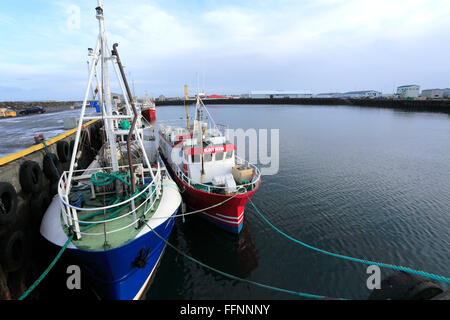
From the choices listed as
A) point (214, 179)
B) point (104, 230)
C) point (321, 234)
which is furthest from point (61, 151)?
point (321, 234)

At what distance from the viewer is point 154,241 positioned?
28.5 feet

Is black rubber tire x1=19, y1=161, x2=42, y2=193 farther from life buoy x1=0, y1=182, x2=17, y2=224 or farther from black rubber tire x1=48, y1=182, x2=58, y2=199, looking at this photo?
black rubber tire x1=48, y1=182, x2=58, y2=199

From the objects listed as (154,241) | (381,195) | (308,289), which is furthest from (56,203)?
(381,195)

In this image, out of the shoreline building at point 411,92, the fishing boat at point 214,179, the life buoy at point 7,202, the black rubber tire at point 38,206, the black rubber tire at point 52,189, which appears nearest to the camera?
the life buoy at point 7,202

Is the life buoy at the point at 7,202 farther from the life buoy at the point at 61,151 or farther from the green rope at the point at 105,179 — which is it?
the life buoy at the point at 61,151

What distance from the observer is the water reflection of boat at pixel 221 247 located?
10820mm

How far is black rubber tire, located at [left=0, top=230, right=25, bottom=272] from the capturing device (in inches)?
286

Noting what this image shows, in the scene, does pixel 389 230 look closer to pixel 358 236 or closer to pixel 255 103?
pixel 358 236

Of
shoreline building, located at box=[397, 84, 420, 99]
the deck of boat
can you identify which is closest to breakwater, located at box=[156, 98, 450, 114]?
shoreline building, located at box=[397, 84, 420, 99]

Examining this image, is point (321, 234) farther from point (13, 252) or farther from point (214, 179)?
point (13, 252)

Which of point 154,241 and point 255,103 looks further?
point 255,103

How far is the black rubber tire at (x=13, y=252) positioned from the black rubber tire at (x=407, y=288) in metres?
11.0

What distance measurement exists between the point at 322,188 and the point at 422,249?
26.0 feet

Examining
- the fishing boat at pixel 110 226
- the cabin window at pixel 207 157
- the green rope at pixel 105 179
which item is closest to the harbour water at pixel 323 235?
the fishing boat at pixel 110 226
